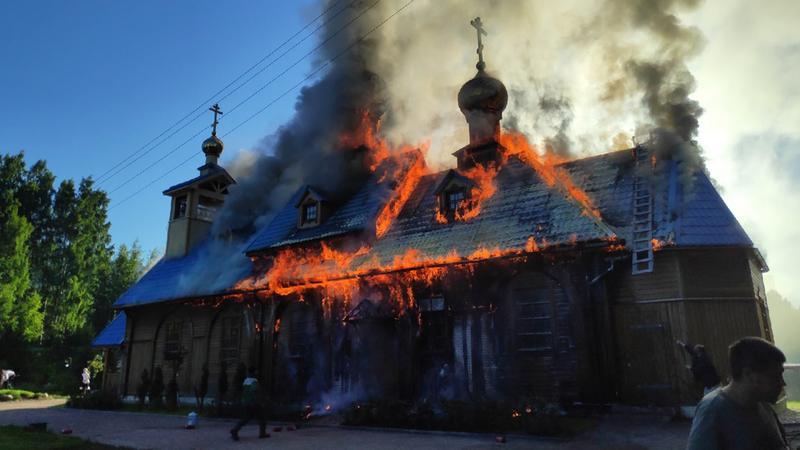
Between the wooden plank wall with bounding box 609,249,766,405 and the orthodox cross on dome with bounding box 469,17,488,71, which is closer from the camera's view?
the wooden plank wall with bounding box 609,249,766,405

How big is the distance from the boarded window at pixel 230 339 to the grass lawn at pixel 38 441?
9.56 meters

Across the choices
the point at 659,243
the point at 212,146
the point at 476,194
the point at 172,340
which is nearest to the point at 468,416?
the point at 659,243

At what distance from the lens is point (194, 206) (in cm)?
3272

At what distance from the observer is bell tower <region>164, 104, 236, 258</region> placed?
32031 mm

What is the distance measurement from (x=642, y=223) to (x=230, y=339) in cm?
1750

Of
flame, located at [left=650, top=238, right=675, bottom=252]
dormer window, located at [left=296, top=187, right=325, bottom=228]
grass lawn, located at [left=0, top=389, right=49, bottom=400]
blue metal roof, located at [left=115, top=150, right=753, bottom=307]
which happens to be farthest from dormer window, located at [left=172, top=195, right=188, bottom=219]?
flame, located at [left=650, top=238, right=675, bottom=252]

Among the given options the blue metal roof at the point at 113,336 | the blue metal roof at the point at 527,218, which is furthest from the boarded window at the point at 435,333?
the blue metal roof at the point at 113,336

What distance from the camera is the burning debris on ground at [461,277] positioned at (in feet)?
50.8

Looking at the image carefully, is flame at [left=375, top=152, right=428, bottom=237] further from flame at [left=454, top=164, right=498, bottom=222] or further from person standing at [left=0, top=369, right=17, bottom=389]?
person standing at [left=0, top=369, right=17, bottom=389]

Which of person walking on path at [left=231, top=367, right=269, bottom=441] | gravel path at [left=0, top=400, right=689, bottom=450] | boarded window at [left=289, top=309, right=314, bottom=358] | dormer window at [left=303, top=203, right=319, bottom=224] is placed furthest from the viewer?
dormer window at [left=303, top=203, right=319, bottom=224]

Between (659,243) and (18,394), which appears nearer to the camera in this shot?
(659,243)

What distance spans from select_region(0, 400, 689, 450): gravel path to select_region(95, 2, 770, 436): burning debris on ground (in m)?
0.84

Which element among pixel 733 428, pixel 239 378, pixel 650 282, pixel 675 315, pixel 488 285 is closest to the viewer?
pixel 733 428

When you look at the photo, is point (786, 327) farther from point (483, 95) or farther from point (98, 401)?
point (98, 401)
